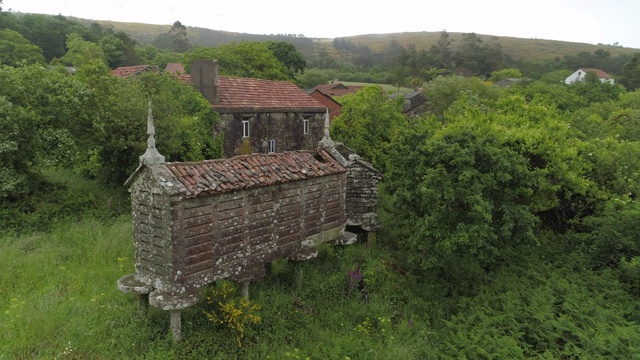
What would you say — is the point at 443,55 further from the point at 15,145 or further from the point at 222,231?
the point at 222,231

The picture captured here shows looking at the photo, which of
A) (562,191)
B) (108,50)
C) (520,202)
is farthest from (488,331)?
(108,50)

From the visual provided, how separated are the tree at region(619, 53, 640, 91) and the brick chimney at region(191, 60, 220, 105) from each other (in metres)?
71.6

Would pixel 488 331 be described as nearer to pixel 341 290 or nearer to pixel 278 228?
pixel 341 290

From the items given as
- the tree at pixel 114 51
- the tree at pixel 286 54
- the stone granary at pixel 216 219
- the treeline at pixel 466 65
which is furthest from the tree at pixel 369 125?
the treeline at pixel 466 65

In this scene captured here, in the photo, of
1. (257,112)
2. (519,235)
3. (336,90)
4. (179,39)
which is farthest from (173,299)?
(179,39)

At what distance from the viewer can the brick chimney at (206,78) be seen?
74.3 feet

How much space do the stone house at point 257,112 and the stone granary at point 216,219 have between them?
12958 millimetres

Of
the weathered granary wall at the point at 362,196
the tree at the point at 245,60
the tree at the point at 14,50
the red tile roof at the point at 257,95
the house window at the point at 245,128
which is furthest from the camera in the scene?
the tree at the point at 14,50

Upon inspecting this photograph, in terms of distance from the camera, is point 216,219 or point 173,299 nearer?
point 173,299

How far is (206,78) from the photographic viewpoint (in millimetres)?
22719

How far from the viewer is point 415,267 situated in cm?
1505

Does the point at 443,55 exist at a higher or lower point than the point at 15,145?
higher

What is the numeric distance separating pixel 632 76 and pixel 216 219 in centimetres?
8352

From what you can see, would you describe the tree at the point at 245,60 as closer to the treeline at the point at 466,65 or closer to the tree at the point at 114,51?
the tree at the point at 114,51
